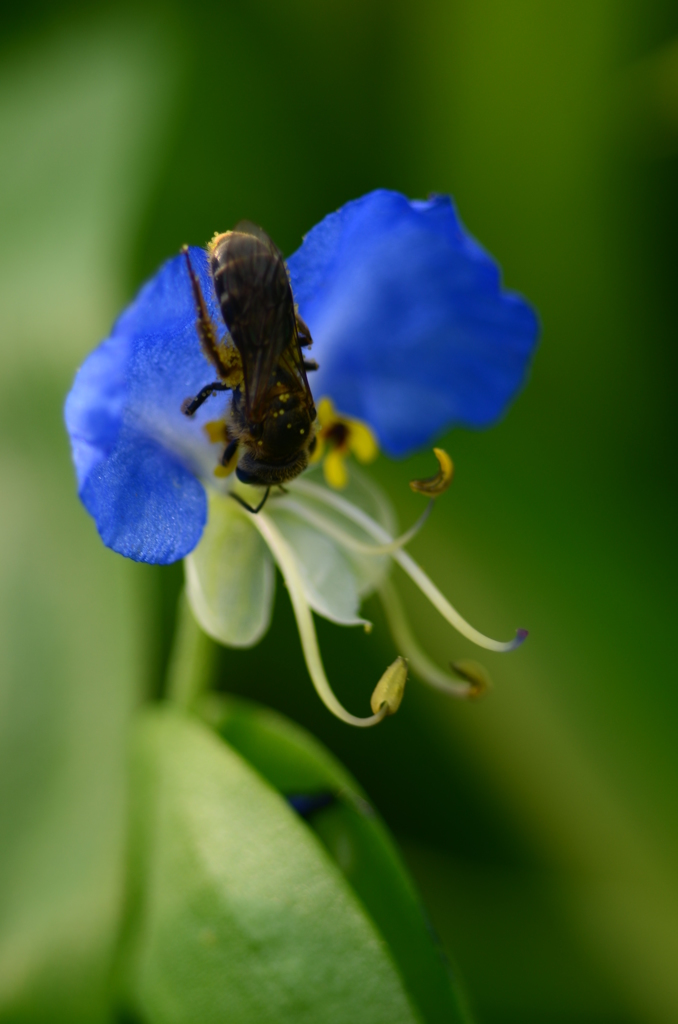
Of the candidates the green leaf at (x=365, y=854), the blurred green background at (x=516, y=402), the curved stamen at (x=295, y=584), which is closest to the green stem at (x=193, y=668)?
the green leaf at (x=365, y=854)

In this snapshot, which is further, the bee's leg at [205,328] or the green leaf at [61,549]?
the green leaf at [61,549]

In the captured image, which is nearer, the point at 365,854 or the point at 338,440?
the point at 365,854

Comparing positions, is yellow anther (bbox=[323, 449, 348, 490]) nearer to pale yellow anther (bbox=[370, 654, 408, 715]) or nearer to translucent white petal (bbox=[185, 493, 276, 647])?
translucent white petal (bbox=[185, 493, 276, 647])

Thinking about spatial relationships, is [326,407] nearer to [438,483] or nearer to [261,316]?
[438,483]

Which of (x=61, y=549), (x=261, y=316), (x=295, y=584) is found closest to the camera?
(x=261, y=316)

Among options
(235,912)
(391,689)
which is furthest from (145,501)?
(235,912)

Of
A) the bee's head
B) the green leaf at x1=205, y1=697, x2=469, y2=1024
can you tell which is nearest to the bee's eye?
the bee's head

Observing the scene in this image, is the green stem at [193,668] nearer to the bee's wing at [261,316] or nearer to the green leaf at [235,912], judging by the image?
the green leaf at [235,912]

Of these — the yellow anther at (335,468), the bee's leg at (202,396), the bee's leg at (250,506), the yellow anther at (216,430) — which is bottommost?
the yellow anther at (335,468)
